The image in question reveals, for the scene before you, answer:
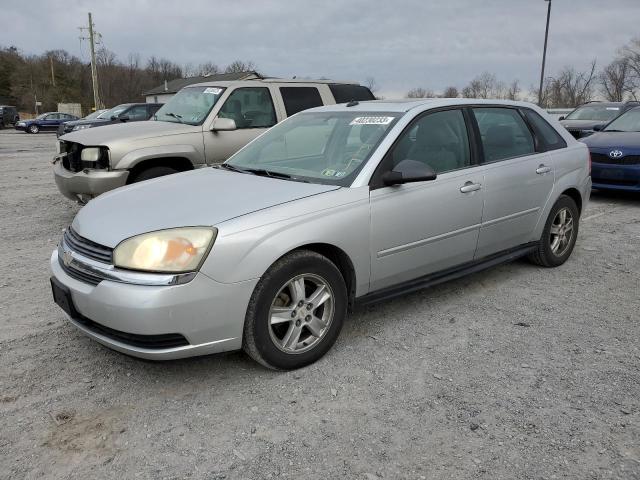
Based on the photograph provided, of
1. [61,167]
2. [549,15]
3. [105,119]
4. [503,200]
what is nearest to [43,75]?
[105,119]

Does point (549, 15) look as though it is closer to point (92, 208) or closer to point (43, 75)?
point (92, 208)

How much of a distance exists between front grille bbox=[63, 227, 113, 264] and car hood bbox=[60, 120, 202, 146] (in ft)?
10.2

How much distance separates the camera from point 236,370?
3275 millimetres

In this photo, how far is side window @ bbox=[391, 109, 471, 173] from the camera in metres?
3.81

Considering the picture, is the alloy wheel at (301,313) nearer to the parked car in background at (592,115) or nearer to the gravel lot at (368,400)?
the gravel lot at (368,400)

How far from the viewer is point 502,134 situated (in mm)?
4582

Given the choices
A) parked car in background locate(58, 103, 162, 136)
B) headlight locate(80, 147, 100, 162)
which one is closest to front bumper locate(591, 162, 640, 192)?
headlight locate(80, 147, 100, 162)

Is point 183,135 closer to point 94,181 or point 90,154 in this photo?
point 90,154

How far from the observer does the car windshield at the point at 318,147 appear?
12.1ft

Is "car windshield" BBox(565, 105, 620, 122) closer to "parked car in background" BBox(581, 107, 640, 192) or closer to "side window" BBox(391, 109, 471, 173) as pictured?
"parked car in background" BBox(581, 107, 640, 192)

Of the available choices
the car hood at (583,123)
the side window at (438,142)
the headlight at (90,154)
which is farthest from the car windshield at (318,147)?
the car hood at (583,123)

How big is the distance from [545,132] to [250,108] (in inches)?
149

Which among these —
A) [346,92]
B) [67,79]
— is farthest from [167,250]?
[67,79]

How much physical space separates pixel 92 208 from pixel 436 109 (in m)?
2.56
